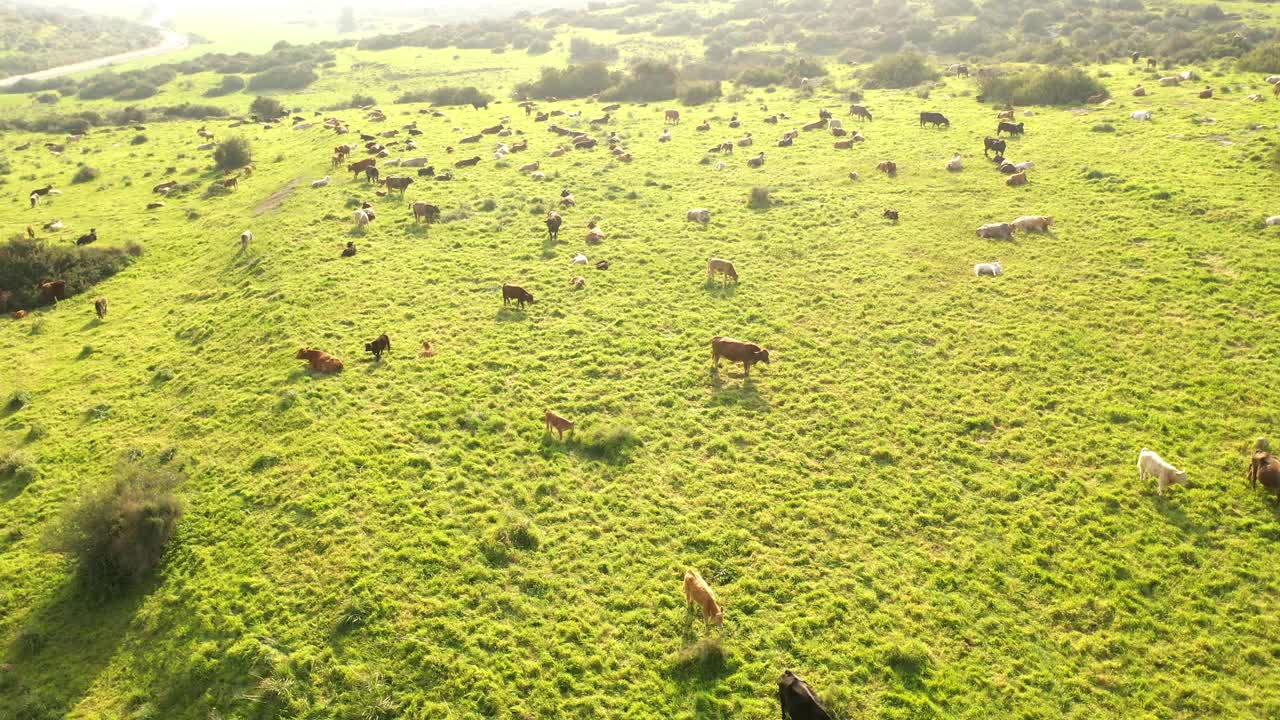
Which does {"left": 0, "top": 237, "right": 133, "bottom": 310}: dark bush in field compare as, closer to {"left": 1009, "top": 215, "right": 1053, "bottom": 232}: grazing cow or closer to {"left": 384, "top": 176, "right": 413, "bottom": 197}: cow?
{"left": 384, "top": 176, "right": 413, "bottom": 197}: cow

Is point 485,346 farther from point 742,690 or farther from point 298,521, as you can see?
point 742,690

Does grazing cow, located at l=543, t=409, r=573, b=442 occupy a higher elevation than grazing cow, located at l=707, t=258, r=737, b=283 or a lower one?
lower

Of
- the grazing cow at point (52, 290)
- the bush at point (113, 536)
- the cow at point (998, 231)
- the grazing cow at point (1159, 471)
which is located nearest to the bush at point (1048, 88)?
the cow at point (998, 231)

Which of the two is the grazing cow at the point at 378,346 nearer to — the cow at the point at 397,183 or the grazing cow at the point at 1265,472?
the cow at the point at 397,183

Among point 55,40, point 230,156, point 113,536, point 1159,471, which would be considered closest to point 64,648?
point 113,536

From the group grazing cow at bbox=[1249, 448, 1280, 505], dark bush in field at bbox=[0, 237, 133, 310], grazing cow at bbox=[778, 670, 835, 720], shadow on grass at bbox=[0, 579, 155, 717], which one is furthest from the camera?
dark bush in field at bbox=[0, 237, 133, 310]

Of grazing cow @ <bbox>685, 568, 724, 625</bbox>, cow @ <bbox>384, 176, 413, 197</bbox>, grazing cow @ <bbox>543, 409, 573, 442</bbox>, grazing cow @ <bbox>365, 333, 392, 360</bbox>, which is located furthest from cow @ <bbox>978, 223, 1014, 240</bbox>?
cow @ <bbox>384, 176, 413, 197</bbox>
